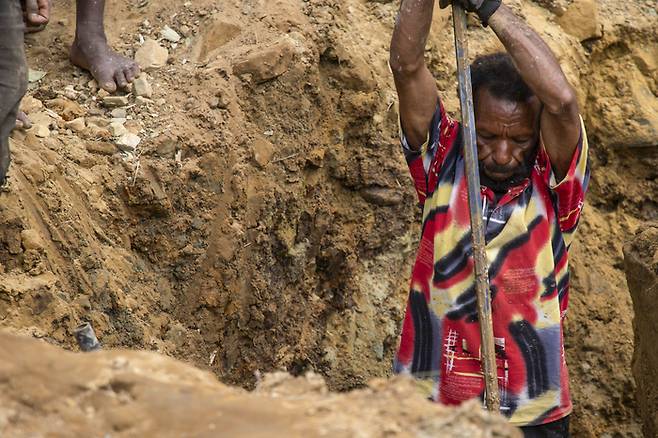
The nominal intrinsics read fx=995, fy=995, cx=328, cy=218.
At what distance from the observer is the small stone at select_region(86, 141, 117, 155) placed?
3740 millimetres

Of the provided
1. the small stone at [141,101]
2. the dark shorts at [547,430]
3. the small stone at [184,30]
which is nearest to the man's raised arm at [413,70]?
the dark shorts at [547,430]

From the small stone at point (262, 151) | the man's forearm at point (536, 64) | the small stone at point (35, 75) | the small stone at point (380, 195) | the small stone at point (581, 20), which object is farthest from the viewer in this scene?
the small stone at point (581, 20)

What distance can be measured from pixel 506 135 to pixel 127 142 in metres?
1.46

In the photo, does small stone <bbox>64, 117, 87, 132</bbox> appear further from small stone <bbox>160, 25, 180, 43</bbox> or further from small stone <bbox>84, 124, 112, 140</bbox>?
small stone <bbox>160, 25, 180, 43</bbox>

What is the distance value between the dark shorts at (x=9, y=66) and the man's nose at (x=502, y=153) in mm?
1448

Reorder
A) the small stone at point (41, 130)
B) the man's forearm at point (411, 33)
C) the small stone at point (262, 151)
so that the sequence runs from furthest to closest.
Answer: the small stone at point (262, 151) → the small stone at point (41, 130) → the man's forearm at point (411, 33)

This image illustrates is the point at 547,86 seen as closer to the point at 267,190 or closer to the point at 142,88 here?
the point at 267,190

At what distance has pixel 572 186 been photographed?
3.08 metres

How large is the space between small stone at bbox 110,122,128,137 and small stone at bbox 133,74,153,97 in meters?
0.21

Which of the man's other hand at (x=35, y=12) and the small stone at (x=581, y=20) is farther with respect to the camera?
the small stone at (x=581, y=20)

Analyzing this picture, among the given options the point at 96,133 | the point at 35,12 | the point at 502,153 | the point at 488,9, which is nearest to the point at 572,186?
the point at 502,153

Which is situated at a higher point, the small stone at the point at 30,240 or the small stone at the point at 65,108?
the small stone at the point at 65,108

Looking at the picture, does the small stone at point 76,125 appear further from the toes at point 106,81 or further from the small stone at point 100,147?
the toes at point 106,81

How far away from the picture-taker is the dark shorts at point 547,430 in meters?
3.23
